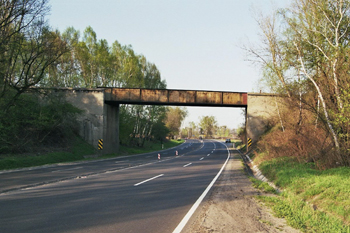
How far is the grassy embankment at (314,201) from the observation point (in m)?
5.78

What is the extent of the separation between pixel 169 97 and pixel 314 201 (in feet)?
86.1

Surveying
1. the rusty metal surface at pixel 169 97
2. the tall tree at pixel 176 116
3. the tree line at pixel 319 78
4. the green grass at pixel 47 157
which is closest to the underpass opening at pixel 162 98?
the rusty metal surface at pixel 169 97

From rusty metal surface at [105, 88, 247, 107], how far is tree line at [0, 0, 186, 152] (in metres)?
5.18

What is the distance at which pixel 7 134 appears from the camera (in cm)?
2261

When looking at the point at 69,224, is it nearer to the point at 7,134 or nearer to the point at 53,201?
the point at 53,201

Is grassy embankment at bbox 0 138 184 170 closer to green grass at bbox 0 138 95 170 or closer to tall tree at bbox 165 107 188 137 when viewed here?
green grass at bbox 0 138 95 170

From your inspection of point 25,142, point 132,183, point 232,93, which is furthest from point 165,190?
point 232,93

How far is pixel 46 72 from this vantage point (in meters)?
33.4

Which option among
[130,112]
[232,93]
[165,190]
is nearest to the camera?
[165,190]

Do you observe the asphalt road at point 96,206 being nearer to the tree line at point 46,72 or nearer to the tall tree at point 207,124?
the tree line at point 46,72

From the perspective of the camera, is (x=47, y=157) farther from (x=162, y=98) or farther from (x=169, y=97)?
(x=169, y=97)

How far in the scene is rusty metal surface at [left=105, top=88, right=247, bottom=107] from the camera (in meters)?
33.0

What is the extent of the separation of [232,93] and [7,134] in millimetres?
24277

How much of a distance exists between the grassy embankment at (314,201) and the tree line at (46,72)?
20362 millimetres
